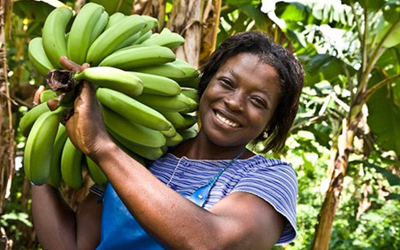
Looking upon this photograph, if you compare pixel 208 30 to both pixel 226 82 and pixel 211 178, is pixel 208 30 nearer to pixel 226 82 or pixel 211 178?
pixel 226 82

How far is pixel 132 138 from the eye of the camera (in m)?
1.28

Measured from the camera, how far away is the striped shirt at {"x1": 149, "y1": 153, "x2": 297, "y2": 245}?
129 centimetres

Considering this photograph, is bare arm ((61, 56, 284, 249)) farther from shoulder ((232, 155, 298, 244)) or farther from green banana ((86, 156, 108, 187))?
green banana ((86, 156, 108, 187))

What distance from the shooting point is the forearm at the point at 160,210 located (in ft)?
3.62

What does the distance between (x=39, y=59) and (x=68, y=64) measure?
192 mm

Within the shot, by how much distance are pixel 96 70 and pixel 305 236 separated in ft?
17.0

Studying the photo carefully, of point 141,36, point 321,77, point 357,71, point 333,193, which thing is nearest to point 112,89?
point 141,36

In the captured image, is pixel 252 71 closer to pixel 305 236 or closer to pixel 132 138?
pixel 132 138

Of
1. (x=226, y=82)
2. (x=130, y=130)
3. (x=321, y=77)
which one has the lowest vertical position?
(x=321, y=77)

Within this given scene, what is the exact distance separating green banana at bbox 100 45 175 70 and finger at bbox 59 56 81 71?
0.07 metres

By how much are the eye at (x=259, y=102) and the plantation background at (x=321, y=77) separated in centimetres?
74

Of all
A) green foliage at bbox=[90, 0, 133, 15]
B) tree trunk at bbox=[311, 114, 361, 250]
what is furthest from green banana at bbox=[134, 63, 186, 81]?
tree trunk at bbox=[311, 114, 361, 250]

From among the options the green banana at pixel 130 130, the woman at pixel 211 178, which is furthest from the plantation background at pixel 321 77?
the green banana at pixel 130 130

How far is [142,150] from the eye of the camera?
1375mm
